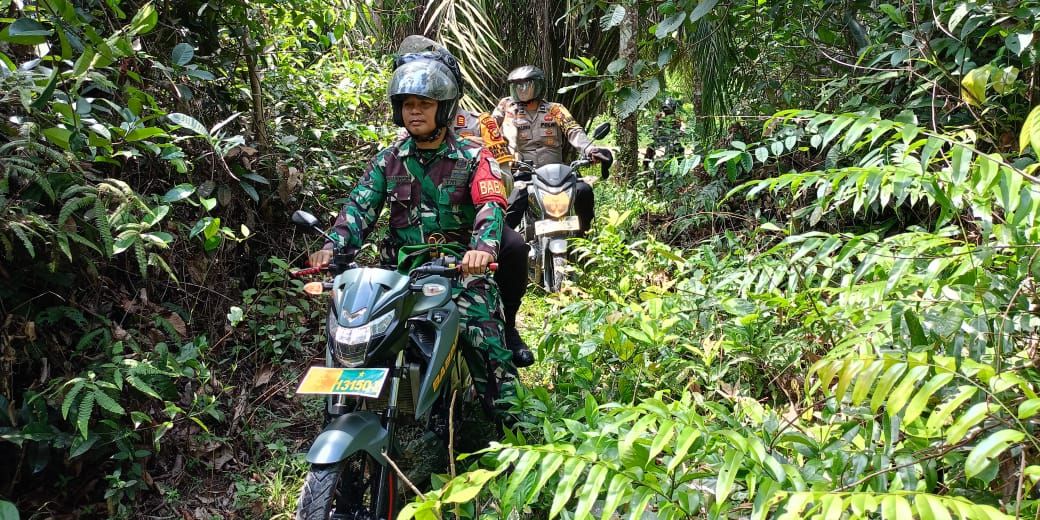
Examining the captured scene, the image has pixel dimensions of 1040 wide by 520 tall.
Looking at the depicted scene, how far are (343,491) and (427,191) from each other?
4.46ft

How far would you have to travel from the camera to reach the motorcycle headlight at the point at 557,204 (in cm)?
621

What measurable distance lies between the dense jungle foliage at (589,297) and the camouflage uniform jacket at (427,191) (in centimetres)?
64

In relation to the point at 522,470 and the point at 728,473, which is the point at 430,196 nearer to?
the point at 522,470

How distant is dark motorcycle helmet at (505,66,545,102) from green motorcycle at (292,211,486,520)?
14.5 feet

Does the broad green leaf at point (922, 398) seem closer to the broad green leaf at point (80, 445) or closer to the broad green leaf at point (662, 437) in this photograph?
the broad green leaf at point (662, 437)

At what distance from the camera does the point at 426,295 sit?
2.76m

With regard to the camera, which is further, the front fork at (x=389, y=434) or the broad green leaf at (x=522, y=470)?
the front fork at (x=389, y=434)

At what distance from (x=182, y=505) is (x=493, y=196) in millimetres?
1935

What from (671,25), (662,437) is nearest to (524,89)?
(671,25)

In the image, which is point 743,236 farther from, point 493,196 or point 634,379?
point 493,196

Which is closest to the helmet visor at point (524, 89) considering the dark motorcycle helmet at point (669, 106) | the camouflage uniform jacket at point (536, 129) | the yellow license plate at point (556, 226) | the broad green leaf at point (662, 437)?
the camouflage uniform jacket at point (536, 129)

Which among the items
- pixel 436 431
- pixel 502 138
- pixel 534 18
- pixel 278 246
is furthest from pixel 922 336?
pixel 534 18

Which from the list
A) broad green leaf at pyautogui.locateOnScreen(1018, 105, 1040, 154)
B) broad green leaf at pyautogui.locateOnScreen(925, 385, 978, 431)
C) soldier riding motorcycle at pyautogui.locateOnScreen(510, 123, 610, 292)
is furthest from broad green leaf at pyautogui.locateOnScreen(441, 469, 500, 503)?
soldier riding motorcycle at pyautogui.locateOnScreen(510, 123, 610, 292)

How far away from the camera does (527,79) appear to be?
7004 millimetres
